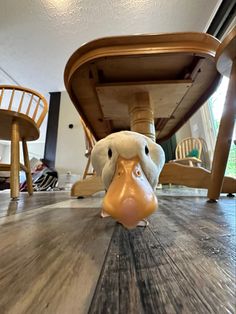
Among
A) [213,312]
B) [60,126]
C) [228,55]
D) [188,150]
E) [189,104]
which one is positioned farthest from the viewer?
[60,126]

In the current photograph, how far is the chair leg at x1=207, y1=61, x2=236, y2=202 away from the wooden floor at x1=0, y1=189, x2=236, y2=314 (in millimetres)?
366

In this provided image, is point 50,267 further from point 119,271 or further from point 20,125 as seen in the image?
point 20,125

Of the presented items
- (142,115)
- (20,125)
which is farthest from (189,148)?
(20,125)

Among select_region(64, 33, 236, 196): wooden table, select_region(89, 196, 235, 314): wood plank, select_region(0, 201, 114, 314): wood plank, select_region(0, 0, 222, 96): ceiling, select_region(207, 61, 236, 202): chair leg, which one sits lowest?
select_region(0, 201, 114, 314): wood plank

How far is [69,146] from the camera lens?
3.21 metres

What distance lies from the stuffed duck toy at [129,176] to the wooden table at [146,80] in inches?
15.7

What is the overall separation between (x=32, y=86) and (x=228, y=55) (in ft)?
11.6

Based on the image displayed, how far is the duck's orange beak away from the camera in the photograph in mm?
235

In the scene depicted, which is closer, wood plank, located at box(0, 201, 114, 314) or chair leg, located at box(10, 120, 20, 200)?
wood plank, located at box(0, 201, 114, 314)

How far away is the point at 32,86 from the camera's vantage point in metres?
3.42

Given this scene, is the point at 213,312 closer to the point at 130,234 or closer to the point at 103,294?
the point at 103,294

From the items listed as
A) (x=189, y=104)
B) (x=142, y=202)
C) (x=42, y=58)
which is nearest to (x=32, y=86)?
(x=42, y=58)

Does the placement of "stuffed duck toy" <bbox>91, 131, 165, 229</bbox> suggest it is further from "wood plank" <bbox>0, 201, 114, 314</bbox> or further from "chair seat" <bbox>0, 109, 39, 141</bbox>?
"chair seat" <bbox>0, 109, 39, 141</bbox>

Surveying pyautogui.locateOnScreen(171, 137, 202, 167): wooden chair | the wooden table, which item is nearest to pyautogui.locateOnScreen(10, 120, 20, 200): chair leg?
the wooden table
